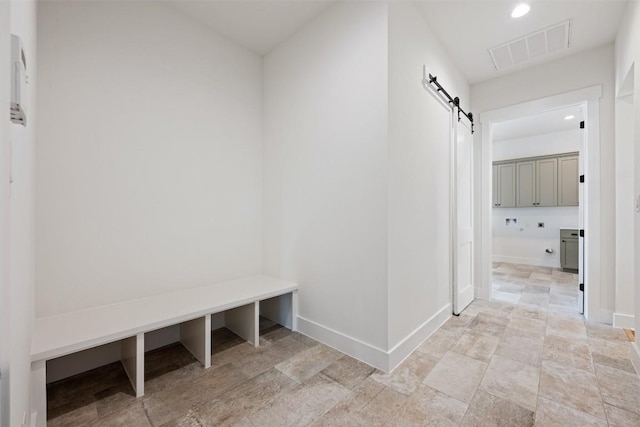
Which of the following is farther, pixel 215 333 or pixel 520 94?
pixel 520 94

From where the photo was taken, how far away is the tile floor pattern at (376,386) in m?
1.44

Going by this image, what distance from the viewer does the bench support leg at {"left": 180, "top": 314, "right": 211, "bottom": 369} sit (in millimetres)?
1897

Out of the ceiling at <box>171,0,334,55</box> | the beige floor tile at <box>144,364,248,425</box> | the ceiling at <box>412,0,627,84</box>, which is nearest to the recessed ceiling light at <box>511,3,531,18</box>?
the ceiling at <box>412,0,627,84</box>

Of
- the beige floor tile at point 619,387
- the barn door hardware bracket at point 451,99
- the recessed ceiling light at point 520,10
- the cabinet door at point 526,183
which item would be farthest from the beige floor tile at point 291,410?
the cabinet door at point 526,183

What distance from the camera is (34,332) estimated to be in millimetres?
1493

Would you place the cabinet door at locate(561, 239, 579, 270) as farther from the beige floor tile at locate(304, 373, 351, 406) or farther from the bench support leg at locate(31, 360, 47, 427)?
the bench support leg at locate(31, 360, 47, 427)

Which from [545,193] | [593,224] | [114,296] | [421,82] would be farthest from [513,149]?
[114,296]

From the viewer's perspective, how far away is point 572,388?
1.68 metres

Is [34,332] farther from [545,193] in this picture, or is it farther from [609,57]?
[545,193]

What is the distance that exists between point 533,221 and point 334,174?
5.80 meters

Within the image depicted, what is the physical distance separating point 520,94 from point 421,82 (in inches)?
70.8

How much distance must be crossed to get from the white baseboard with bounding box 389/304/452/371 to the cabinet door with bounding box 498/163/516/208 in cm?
434

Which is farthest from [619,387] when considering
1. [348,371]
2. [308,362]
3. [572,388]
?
[308,362]

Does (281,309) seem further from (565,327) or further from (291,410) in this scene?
(565,327)
